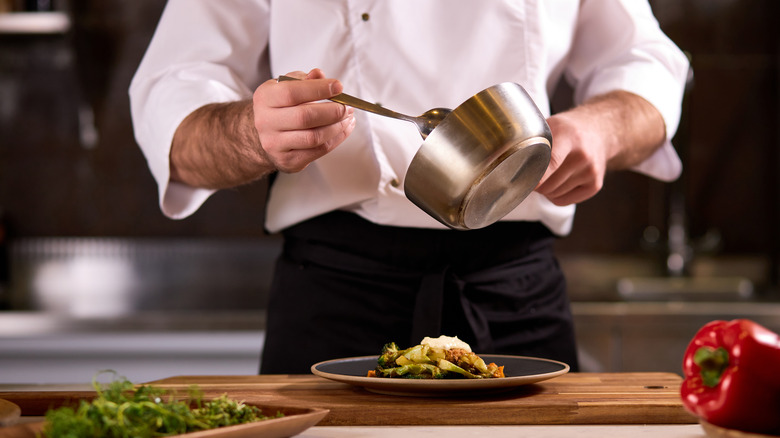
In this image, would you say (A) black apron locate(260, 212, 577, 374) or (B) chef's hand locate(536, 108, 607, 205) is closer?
(B) chef's hand locate(536, 108, 607, 205)

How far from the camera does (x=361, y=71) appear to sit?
1.14 meters

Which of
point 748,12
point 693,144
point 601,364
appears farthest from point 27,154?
point 748,12

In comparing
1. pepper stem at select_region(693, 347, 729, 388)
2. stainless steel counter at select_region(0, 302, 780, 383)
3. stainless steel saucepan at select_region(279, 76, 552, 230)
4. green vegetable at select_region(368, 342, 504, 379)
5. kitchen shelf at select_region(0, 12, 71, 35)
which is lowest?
stainless steel counter at select_region(0, 302, 780, 383)

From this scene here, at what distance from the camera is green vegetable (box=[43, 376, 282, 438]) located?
560 millimetres

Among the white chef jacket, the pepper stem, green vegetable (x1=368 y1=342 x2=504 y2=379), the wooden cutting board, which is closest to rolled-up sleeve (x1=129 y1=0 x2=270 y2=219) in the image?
the white chef jacket

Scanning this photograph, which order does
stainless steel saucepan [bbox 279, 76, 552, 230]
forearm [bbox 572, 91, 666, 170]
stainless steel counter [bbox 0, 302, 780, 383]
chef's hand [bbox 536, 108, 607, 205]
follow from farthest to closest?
stainless steel counter [bbox 0, 302, 780, 383]
forearm [bbox 572, 91, 666, 170]
chef's hand [bbox 536, 108, 607, 205]
stainless steel saucepan [bbox 279, 76, 552, 230]

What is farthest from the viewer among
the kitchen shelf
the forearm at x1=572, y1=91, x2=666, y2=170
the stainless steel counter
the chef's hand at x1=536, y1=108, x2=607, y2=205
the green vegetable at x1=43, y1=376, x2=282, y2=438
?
the kitchen shelf

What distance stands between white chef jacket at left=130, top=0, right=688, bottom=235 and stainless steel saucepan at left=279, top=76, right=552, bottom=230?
0.99ft

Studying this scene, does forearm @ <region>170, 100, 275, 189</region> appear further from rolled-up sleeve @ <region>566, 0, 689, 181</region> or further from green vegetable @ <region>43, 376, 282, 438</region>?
rolled-up sleeve @ <region>566, 0, 689, 181</region>

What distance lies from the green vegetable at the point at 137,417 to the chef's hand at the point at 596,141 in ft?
1.35

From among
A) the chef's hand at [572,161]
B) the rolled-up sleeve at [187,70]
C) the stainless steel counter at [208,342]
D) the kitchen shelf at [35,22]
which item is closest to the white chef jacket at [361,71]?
the rolled-up sleeve at [187,70]

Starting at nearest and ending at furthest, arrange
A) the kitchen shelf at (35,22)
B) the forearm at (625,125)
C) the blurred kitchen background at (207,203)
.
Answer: the forearm at (625,125)
the kitchen shelf at (35,22)
the blurred kitchen background at (207,203)

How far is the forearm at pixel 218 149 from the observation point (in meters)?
0.94

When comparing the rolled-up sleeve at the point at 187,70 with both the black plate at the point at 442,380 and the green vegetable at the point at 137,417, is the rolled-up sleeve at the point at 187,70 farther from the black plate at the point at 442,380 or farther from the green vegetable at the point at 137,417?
the green vegetable at the point at 137,417
